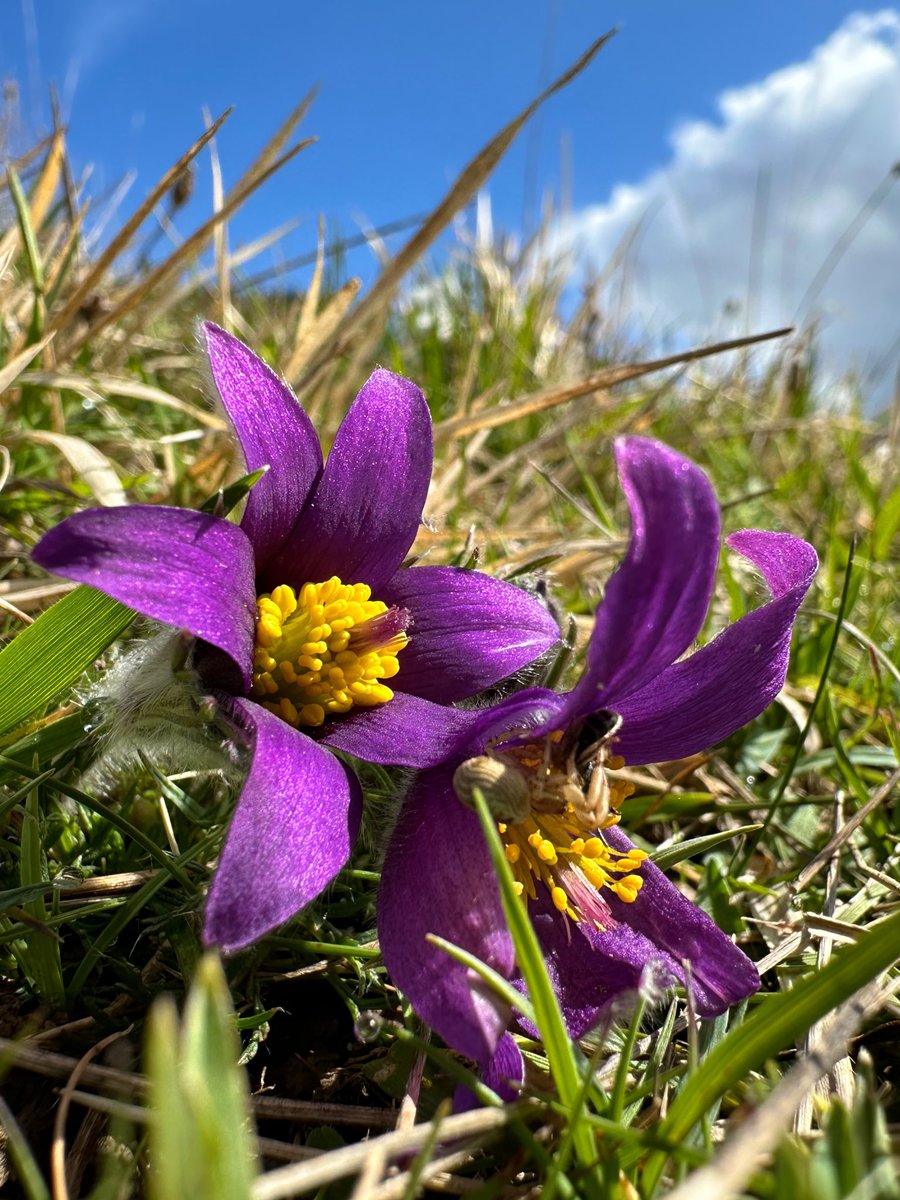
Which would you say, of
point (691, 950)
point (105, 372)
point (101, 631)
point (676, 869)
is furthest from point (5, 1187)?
point (105, 372)

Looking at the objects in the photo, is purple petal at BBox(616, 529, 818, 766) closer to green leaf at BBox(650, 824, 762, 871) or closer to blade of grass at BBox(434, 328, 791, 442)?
green leaf at BBox(650, 824, 762, 871)

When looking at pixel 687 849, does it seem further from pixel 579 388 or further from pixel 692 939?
pixel 579 388

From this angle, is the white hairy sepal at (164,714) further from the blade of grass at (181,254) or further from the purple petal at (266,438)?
the blade of grass at (181,254)

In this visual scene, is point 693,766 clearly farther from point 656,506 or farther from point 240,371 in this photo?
point 240,371

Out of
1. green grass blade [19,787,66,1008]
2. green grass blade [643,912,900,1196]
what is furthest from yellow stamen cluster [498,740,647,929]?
green grass blade [19,787,66,1008]

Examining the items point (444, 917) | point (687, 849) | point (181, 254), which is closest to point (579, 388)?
point (181, 254)

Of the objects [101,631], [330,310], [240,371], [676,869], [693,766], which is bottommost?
[676,869]
